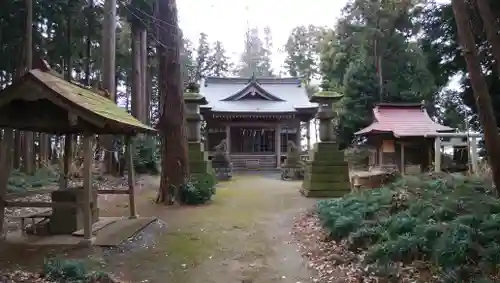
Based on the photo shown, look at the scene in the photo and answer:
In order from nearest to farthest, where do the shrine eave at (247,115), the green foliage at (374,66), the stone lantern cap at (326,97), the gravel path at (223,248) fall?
1. the gravel path at (223,248)
2. the stone lantern cap at (326,97)
3. the green foliage at (374,66)
4. the shrine eave at (247,115)

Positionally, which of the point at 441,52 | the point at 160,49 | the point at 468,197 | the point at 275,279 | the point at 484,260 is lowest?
the point at 275,279

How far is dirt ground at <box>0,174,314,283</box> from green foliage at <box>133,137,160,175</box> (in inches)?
316

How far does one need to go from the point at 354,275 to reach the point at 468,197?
7.64ft

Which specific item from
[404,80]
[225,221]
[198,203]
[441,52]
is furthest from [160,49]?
[404,80]

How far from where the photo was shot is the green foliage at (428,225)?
4824 millimetres

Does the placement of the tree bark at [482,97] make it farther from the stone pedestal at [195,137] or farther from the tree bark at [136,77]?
the tree bark at [136,77]

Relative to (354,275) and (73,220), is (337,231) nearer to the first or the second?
(354,275)

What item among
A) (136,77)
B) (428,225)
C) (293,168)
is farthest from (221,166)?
(428,225)

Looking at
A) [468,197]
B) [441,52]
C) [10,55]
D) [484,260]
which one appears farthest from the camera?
[10,55]

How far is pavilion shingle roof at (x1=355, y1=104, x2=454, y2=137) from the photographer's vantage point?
20.9m

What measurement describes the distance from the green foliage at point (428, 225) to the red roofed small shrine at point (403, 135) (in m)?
12.5

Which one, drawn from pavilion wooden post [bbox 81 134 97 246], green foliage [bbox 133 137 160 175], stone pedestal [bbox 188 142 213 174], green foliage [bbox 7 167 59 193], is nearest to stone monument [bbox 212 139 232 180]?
green foliage [bbox 133 137 160 175]

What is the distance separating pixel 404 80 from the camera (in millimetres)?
27906

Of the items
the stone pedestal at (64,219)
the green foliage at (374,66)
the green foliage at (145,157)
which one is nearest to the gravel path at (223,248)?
the stone pedestal at (64,219)
